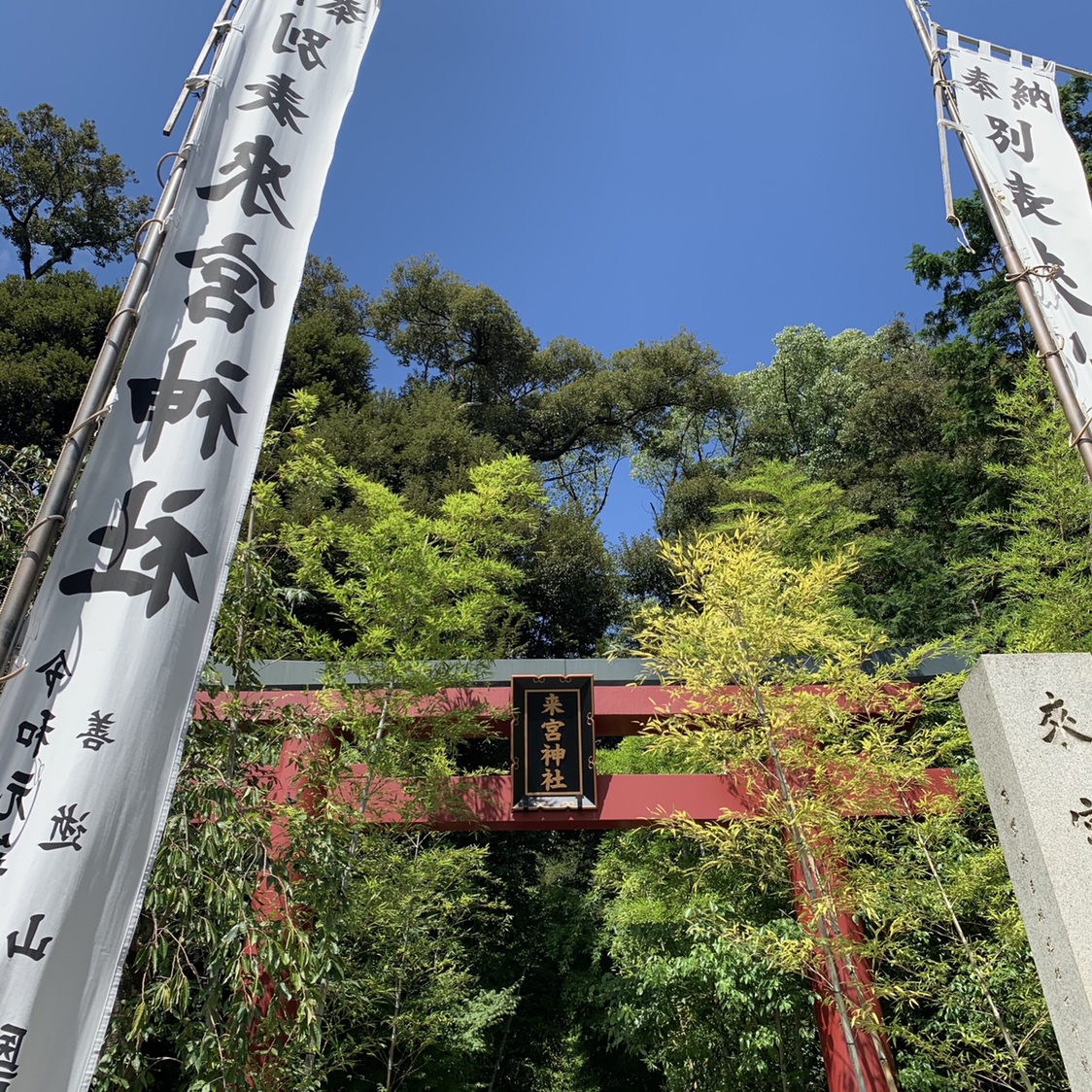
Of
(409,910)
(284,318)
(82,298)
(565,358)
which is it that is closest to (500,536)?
(409,910)

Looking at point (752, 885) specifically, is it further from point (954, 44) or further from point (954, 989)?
point (954, 44)

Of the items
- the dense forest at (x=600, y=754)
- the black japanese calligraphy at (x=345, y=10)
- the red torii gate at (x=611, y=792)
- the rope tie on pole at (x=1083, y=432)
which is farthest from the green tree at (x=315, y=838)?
the rope tie on pole at (x=1083, y=432)

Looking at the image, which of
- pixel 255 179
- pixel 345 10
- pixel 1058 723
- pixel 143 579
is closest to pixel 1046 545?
pixel 1058 723

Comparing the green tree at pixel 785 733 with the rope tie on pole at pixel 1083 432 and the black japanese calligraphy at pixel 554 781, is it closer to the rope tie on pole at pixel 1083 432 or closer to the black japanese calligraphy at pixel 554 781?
the black japanese calligraphy at pixel 554 781

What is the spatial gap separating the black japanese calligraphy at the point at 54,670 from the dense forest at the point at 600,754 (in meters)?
1.05

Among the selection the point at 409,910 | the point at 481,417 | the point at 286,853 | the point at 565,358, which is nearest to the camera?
the point at 286,853

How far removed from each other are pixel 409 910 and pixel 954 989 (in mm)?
3314

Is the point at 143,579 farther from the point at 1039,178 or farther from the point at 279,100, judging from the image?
the point at 1039,178

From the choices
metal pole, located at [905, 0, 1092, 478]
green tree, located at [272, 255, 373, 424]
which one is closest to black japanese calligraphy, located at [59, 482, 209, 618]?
metal pole, located at [905, 0, 1092, 478]

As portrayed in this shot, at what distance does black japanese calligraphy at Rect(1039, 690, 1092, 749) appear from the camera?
215 cm

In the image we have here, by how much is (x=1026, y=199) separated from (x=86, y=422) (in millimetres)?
3211

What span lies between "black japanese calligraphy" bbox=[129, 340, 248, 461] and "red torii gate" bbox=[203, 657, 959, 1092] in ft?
10.7

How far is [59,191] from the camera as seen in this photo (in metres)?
13.7

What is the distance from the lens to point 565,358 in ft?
56.5
